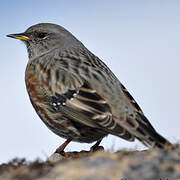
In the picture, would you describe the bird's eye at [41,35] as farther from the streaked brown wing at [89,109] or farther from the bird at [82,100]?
the streaked brown wing at [89,109]

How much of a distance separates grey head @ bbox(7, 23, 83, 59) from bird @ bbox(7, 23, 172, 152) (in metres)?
0.30

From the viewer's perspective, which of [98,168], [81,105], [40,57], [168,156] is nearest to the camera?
[98,168]

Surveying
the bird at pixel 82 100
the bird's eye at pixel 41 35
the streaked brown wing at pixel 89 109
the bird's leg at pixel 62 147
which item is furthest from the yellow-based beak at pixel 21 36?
the bird's leg at pixel 62 147

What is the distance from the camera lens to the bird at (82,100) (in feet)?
28.6

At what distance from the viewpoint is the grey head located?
12250 millimetres

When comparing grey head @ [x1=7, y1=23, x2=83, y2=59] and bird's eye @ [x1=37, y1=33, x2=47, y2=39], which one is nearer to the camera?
grey head @ [x1=7, y1=23, x2=83, y2=59]

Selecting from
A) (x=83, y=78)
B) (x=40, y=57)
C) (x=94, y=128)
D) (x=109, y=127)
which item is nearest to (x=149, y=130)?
(x=109, y=127)

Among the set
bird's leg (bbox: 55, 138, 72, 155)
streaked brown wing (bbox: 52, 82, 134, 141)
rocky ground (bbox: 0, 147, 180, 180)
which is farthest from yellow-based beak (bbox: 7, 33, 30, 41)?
rocky ground (bbox: 0, 147, 180, 180)

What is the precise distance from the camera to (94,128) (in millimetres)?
9508

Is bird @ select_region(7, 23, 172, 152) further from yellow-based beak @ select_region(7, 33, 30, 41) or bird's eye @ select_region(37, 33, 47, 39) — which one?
yellow-based beak @ select_region(7, 33, 30, 41)

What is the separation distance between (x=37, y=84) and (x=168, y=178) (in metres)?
4.94

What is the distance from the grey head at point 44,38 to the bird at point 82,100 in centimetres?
30

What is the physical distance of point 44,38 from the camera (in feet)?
41.0

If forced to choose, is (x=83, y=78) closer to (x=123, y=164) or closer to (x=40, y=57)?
(x=40, y=57)
